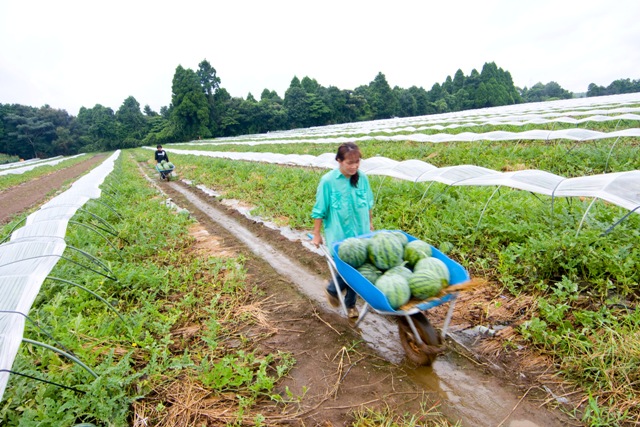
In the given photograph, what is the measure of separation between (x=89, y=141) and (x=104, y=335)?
7811cm

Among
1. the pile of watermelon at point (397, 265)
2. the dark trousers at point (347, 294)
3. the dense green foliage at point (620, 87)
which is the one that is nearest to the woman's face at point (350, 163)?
the pile of watermelon at point (397, 265)

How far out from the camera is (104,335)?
139 inches

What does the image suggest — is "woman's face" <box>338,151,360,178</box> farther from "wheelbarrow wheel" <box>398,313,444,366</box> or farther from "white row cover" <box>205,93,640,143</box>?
"white row cover" <box>205,93,640,143</box>

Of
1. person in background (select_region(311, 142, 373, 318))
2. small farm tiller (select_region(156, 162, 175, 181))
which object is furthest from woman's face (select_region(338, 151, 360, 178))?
small farm tiller (select_region(156, 162, 175, 181))

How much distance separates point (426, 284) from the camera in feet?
8.29

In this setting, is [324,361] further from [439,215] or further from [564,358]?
[439,215]

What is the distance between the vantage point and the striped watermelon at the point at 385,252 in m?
2.94

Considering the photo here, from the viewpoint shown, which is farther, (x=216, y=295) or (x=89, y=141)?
(x=89, y=141)

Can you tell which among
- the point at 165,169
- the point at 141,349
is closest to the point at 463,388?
the point at 141,349

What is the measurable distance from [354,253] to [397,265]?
1.35 ft

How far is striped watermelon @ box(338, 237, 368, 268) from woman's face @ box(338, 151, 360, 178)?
2.33 feet

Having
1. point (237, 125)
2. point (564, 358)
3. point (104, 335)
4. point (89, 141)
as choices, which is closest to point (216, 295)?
point (104, 335)

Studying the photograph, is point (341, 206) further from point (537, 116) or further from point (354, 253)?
point (537, 116)

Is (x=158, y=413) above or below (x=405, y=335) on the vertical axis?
below
